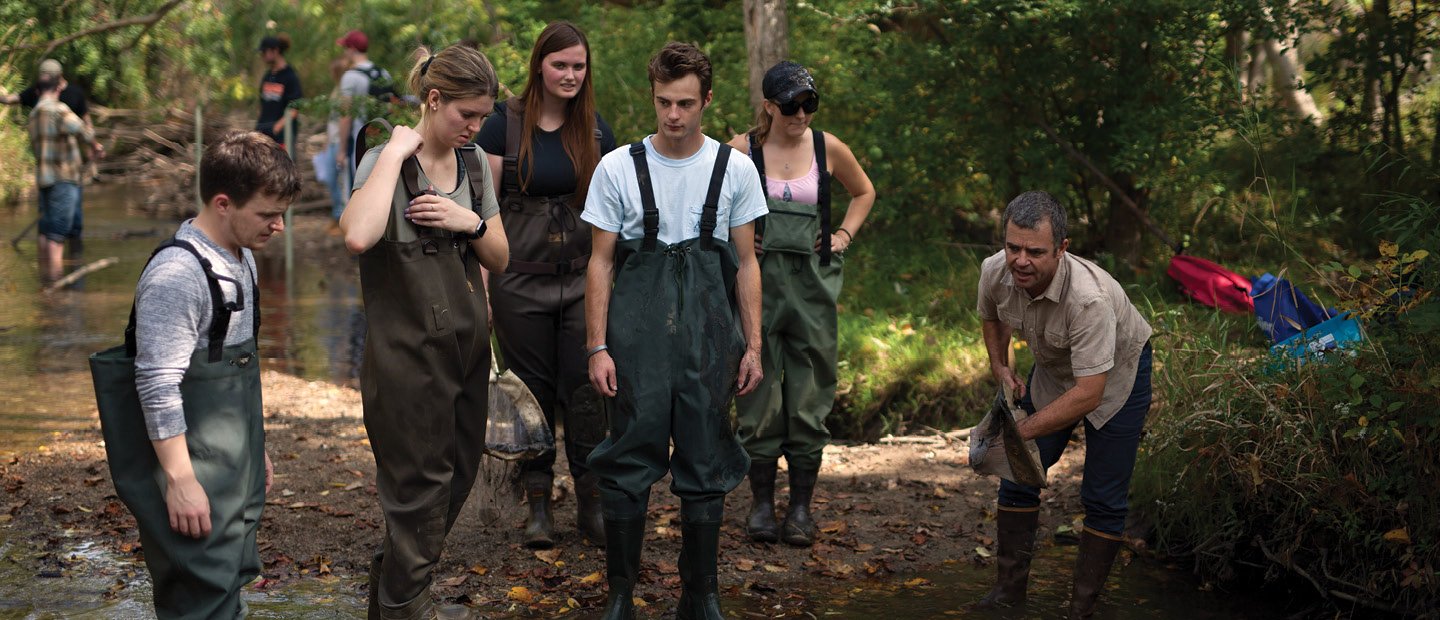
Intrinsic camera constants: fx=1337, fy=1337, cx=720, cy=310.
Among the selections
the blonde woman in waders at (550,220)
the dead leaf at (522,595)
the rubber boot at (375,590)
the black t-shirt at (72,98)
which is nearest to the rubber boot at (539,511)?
the blonde woman in waders at (550,220)

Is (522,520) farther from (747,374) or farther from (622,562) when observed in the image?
(747,374)

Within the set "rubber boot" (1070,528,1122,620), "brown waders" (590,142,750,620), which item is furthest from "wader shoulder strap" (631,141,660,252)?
"rubber boot" (1070,528,1122,620)

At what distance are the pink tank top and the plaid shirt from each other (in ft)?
31.9

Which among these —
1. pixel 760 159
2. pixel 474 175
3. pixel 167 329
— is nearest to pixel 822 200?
pixel 760 159

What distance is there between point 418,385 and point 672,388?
87 cm

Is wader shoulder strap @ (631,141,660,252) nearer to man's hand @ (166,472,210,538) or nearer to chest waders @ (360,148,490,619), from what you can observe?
chest waders @ (360,148,490,619)

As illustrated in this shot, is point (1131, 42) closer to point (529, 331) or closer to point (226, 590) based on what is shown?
point (529, 331)

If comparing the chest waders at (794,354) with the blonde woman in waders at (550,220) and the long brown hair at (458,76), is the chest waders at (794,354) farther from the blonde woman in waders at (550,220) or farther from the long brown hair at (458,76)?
the long brown hair at (458,76)

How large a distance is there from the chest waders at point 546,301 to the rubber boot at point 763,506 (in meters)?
0.82

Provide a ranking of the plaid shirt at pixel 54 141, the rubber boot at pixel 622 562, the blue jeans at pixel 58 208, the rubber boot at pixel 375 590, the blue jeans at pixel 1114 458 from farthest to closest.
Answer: the blue jeans at pixel 58 208 < the plaid shirt at pixel 54 141 < the blue jeans at pixel 1114 458 < the rubber boot at pixel 622 562 < the rubber boot at pixel 375 590

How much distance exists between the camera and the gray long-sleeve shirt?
317 cm

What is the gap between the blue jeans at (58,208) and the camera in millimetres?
12898

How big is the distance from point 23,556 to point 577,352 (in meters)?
2.29

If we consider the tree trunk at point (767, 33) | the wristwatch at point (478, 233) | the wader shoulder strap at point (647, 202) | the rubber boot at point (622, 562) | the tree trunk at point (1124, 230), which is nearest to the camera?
the wristwatch at point (478, 233)
